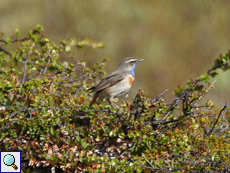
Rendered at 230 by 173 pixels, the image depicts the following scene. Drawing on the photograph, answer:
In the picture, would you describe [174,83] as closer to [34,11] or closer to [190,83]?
[34,11]

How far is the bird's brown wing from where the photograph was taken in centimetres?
625

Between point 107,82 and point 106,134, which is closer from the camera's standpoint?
point 106,134

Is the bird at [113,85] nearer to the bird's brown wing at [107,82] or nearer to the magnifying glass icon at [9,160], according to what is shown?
the bird's brown wing at [107,82]

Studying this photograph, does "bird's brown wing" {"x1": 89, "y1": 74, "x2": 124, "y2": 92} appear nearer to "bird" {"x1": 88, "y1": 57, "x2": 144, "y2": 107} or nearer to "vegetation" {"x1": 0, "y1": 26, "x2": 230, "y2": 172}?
"bird" {"x1": 88, "y1": 57, "x2": 144, "y2": 107}

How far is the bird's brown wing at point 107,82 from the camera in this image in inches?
246

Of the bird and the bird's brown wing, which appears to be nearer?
the bird's brown wing

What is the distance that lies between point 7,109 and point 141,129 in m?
1.83

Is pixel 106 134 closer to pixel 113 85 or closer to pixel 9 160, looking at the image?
pixel 9 160

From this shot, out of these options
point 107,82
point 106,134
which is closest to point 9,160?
point 106,134

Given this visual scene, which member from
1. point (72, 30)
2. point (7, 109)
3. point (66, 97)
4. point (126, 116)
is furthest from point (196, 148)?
point (72, 30)

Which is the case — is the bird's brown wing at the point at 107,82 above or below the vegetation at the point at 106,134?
above

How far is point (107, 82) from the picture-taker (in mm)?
6434

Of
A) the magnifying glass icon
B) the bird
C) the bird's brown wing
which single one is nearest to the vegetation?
the magnifying glass icon

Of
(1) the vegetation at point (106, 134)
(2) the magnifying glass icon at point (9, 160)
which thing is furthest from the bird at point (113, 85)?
(2) the magnifying glass icon at point (9, 160)
